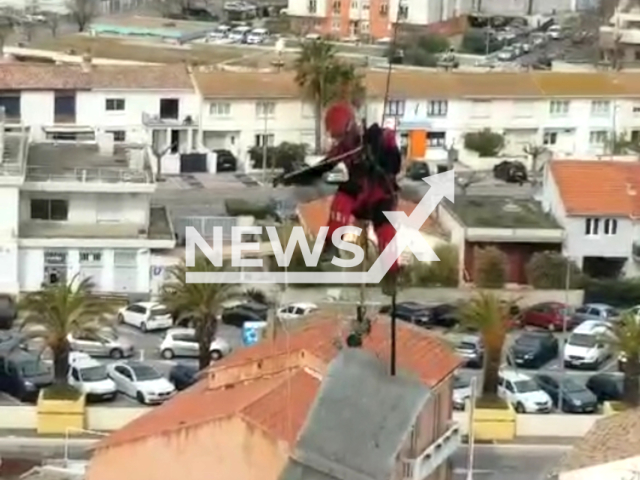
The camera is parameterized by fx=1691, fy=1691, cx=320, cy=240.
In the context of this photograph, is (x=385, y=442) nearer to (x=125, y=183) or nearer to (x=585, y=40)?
(x=125, y=183)

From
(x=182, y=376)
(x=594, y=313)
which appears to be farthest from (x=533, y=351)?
(x=182, y=376)

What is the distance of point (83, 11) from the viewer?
3219 centimetres

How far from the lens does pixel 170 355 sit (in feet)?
40.1

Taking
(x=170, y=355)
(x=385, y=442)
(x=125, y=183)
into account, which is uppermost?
(x=385, y=442)

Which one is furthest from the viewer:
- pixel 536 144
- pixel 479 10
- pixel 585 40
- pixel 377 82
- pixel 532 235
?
pixel 479 10

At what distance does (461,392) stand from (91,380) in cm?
241

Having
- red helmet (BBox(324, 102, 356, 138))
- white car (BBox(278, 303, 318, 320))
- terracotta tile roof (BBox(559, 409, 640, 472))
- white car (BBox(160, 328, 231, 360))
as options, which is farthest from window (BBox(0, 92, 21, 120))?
red helmet (BBox(324, 102, 356, 138))

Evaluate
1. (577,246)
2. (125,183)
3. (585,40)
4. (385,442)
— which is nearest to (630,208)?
(577,246)

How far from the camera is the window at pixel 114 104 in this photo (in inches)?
765

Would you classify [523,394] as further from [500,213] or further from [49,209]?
[49,209]

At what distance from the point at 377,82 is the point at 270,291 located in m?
5.94

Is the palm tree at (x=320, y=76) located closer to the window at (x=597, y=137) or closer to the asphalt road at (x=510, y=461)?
the window at (x=597, y=137)

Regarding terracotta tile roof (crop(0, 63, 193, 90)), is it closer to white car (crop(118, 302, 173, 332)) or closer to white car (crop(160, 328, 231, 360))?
white car (crop(118, 302, 173, 332))

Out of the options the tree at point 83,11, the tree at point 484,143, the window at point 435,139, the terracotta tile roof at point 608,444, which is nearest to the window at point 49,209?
the terracotta tile roof at point 608,444
